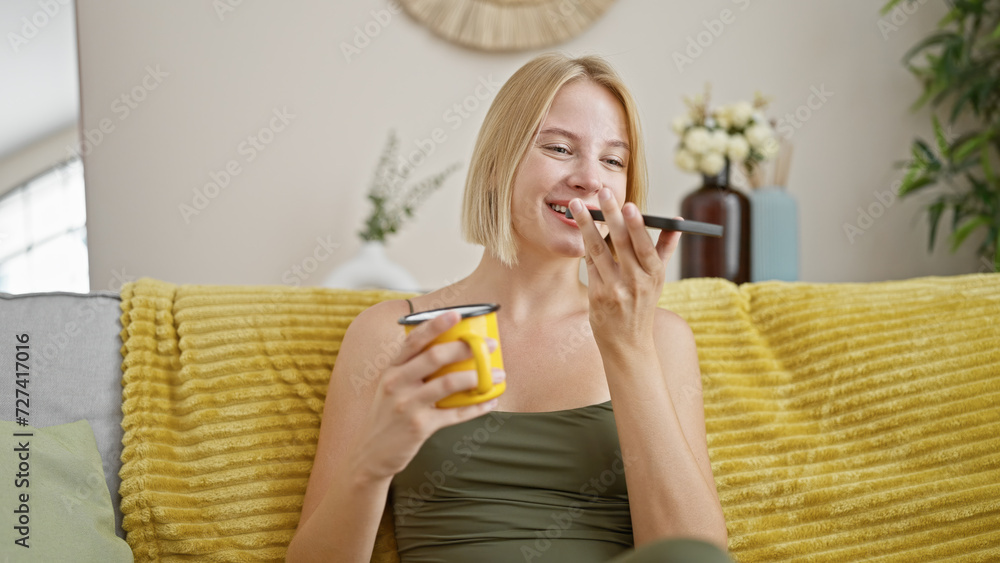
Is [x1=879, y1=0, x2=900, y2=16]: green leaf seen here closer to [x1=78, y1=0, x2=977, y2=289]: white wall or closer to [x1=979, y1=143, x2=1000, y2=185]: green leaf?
[x1=78, y1=0, x2=977, y2=289]: white wall

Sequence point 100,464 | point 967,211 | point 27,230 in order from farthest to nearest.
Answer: point 967,211
point 27,230
point 100,464

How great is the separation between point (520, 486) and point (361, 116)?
62.1 inches

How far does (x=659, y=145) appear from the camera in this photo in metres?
2.38

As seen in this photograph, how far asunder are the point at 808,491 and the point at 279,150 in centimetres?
177

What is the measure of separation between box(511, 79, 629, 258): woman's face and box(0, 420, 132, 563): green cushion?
2.21 feet

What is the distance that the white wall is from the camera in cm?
218

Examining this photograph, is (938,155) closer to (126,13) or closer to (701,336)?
(701,336)

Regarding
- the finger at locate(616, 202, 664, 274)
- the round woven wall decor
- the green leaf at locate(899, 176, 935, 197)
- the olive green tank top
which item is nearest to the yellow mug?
the finger at locate(616, 202, 664, 274)

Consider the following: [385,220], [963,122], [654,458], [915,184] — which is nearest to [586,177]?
[654,458]

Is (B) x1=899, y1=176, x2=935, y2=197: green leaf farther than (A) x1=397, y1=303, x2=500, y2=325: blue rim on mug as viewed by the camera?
Yes

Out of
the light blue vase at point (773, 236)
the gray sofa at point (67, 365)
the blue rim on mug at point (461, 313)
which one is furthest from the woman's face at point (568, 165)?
the light blue vase at point (773, 236)

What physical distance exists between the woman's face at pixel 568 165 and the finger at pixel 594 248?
14 centimetres

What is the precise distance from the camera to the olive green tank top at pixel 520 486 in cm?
98

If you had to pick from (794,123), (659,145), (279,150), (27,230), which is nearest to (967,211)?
(794,123)
